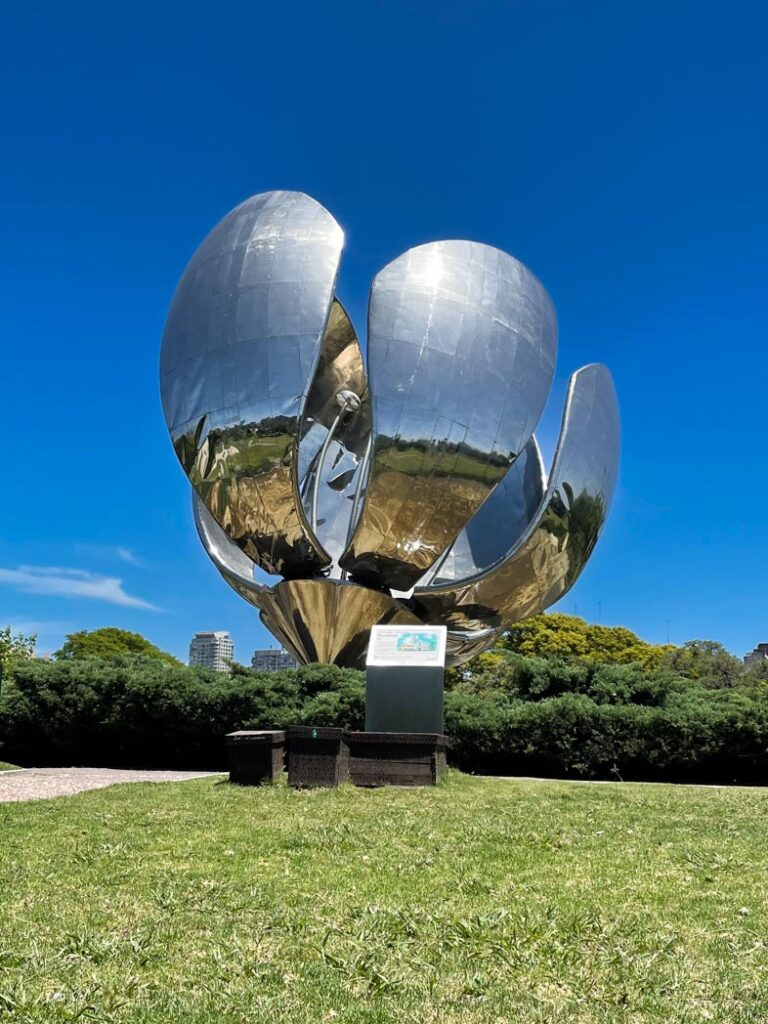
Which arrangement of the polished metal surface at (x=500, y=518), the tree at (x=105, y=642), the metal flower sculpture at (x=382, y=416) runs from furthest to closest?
the tree at (x=105, y=642), the polished metal surface at (x=500, y=518), the metal flower sculpture at (x=382, y=416)

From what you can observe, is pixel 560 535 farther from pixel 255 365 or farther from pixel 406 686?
pixel 406 686

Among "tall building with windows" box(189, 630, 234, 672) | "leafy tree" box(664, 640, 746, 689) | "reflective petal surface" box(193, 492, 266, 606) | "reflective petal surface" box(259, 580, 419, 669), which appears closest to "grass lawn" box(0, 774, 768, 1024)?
"reflective petal surface" box(259, 580, 419, 669)

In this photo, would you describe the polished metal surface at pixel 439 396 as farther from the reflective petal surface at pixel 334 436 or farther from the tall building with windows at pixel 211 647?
the tall building with windows at pixel 211 647

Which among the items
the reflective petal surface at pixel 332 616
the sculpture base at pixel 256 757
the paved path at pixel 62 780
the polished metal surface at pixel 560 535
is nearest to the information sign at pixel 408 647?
the sculpture base at pixel 256 757

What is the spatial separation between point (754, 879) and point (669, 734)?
8446mm

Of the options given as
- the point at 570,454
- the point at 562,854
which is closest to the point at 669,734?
the point at 570,454

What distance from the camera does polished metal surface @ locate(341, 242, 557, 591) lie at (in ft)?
49.5

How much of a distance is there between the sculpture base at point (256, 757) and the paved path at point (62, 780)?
66.1 inches

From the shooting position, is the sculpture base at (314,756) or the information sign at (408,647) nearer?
the sculpture base at (314,756)

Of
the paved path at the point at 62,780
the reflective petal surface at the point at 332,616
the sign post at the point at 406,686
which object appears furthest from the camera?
the reflective petal surface at the point at 332,616

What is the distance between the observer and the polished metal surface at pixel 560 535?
16.6 metres

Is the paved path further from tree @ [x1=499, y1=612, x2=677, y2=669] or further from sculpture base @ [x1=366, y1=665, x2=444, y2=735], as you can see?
tree @ [x1=499, y1=612, x2=677, y2=669]

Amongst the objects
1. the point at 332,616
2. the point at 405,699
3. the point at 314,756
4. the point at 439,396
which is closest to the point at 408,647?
the point at 405,699

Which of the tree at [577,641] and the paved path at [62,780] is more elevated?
the tree at [577,641]
